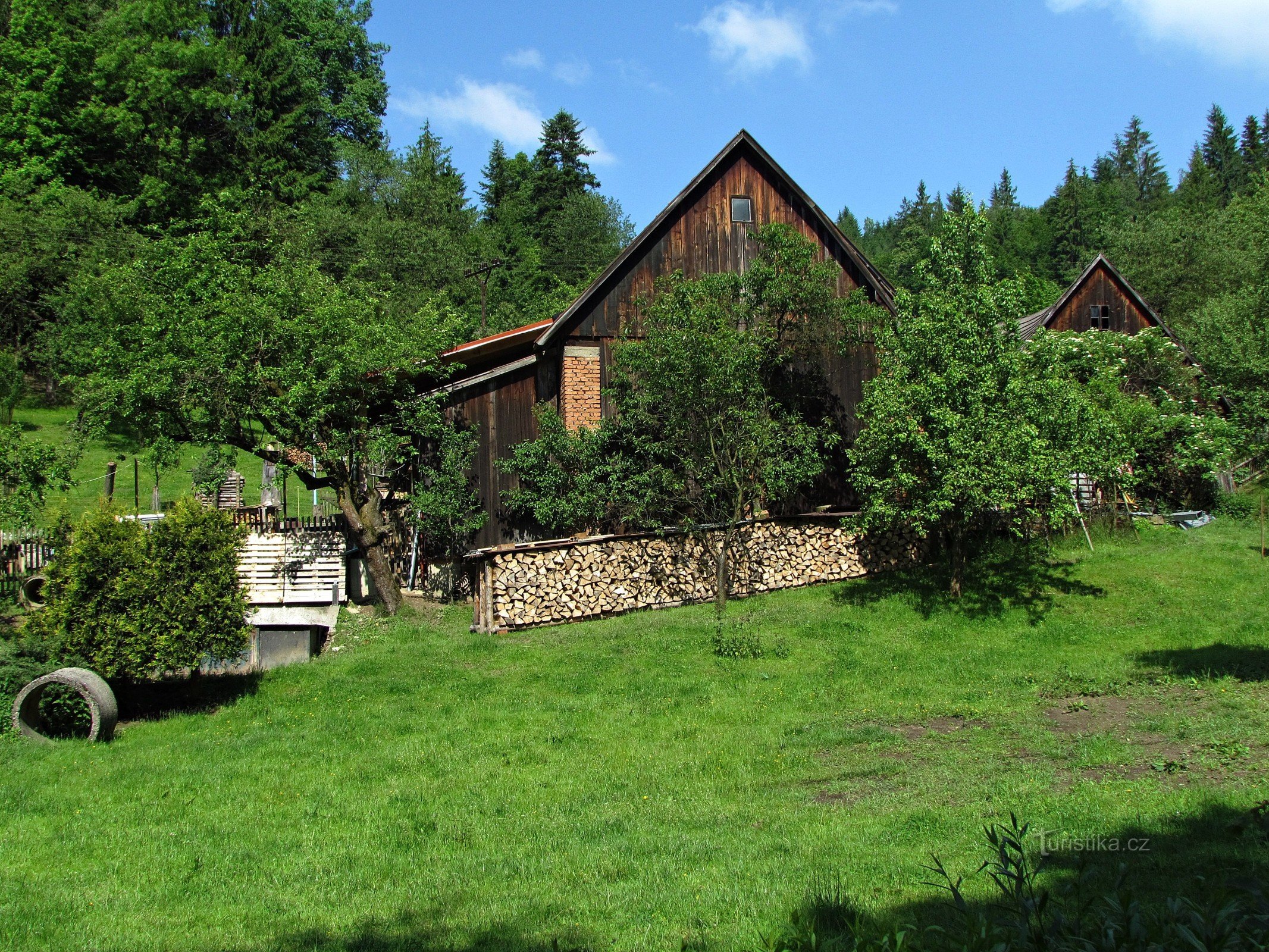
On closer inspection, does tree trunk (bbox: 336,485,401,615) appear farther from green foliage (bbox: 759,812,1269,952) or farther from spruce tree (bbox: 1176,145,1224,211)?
spruce tree (bbox: 1176,145,1224,211)

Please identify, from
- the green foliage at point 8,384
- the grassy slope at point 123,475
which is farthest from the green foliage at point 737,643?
the green foliage at point 8,384

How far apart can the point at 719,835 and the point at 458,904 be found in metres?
2.27

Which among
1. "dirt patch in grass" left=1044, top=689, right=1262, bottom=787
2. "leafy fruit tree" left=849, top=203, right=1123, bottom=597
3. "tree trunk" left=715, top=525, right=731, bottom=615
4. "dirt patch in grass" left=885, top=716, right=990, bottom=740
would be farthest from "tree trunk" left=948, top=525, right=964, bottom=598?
"dirt patch in grass" left=885, top=716, right=990, bottom=740

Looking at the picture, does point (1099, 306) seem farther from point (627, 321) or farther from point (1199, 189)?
point (1199, 189)

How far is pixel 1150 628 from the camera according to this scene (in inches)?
605

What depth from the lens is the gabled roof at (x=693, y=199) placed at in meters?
19.9

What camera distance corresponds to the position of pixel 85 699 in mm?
11586

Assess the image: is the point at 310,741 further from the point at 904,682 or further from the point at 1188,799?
the point at 1188,799

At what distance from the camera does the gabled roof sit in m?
19.9

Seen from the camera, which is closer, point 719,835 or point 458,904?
point 458,904

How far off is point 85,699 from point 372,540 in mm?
6500

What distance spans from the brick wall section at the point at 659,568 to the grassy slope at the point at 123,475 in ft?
31.6

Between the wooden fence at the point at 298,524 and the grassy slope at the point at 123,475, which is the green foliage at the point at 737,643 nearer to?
the wooden fence at the point at 298,524

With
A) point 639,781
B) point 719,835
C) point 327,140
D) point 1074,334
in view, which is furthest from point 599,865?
point 327,140
